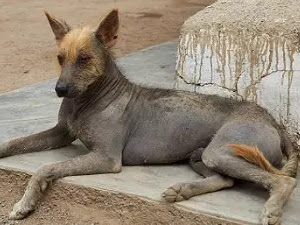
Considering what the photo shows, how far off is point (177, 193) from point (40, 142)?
143cm

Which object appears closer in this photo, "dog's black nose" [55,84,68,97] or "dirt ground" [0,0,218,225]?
"dirt ground" [0,0,218,225]

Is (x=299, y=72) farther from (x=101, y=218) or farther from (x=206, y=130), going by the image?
(x=101, y=218)

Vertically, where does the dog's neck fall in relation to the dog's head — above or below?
below

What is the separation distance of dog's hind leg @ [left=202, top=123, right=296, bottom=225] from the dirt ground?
0.45 m

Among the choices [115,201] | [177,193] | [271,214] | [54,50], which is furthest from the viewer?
[54,50]

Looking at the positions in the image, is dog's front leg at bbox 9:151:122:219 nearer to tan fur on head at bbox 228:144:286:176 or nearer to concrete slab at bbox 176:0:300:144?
tan fur on head at bbox 228:144:286:176

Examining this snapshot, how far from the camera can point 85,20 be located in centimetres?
1315

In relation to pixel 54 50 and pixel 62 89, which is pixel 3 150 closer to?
pixel 62 89

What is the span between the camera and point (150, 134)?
198 inches

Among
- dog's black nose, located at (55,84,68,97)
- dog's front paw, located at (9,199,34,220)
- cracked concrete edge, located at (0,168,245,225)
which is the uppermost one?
dog's black nose, located at (55,84,68,97)

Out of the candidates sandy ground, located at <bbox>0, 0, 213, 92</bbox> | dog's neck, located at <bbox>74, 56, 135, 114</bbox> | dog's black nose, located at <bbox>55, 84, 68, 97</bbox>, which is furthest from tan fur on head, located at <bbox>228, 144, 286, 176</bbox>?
sandy ground, located at <bbox>0, 0, 213, 92</bbox>

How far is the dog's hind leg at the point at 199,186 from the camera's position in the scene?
4371 mm

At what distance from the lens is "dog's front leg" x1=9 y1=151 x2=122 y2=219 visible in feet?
15.4

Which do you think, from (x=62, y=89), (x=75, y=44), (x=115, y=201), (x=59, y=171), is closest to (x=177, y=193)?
(x=115, y=201)
